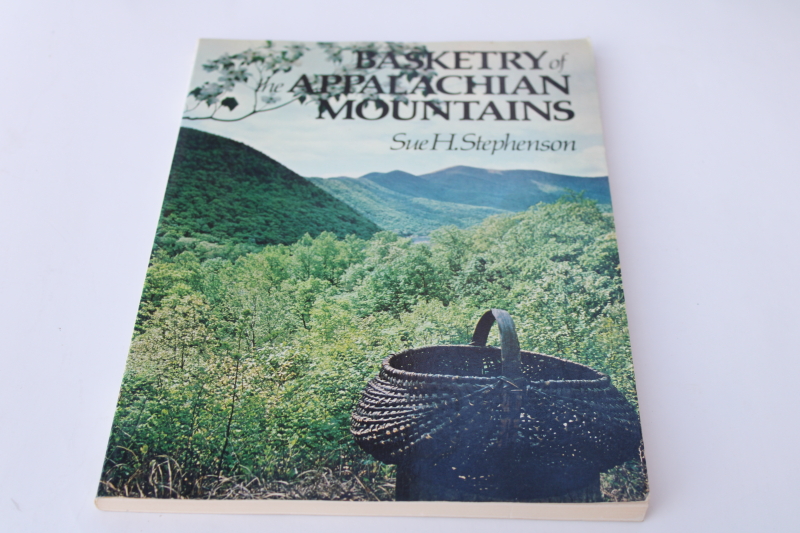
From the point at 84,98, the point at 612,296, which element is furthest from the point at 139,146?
the point at 612,296

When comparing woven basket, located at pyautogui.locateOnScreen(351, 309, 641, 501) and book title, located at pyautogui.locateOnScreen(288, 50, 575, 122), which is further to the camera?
book title, located at pyautogui.locateOnScreen(288, 50, 575, 122)

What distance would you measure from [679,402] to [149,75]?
58.1 inches

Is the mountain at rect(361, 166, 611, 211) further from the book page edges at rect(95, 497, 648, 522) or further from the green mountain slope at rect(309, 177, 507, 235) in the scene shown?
the book page edges at rect(95, 497, 648, 522)

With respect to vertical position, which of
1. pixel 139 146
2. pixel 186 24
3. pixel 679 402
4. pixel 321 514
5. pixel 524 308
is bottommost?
pixel 321 514

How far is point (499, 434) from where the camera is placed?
91 centimetres

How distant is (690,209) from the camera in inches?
47.7

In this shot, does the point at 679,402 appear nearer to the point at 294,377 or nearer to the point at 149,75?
the point at 294,377

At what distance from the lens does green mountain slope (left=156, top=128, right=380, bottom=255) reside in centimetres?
118

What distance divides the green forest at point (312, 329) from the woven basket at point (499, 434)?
52mm

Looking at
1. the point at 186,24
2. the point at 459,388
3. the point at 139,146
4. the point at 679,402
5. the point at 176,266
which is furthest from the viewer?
the point at 186,24

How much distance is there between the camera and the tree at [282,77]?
1329 mm

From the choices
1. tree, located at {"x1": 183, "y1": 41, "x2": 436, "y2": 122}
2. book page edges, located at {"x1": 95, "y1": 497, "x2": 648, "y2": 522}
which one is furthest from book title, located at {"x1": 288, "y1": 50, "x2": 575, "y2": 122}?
book page edges, located at {"x1": 95, "y1": 497, "x2": 648, "y2": 522}

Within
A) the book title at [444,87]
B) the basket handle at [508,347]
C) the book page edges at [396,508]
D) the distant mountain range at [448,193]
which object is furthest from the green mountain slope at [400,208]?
the book page edges at [396,508]

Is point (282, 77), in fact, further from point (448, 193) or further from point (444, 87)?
point (448, 193)
